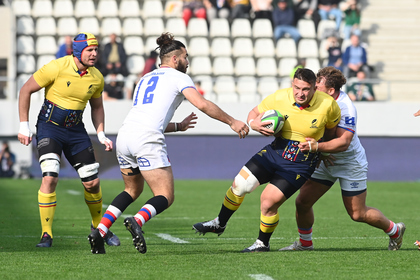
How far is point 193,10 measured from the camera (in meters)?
21.1

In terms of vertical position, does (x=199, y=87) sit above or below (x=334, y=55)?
below

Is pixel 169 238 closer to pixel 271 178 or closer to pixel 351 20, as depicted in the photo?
pixel 271 178

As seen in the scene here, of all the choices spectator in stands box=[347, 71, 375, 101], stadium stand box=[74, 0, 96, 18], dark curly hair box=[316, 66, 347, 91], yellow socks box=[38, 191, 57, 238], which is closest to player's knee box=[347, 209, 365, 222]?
dark curly hair box=[316, 66, 347, 91]

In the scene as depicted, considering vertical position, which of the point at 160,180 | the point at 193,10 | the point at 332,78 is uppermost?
the point at 193,10

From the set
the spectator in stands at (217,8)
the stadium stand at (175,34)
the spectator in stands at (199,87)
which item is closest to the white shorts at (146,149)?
the spectator in stands at (199,87)

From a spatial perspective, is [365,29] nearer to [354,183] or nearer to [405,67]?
[405,67]

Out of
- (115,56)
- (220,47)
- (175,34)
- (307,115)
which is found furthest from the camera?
(175,34)

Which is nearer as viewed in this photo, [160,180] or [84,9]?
[160,180]

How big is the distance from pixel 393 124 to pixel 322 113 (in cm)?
1269

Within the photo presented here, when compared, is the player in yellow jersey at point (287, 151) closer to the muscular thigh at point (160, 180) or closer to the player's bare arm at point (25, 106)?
the muscular thigh at point (160, 180)

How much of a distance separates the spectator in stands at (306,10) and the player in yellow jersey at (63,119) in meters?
15.0

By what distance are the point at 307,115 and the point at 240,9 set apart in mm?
15269

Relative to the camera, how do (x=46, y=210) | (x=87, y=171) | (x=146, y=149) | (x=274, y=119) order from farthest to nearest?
(x=87, y=171)
(x=46, y=210)
(x=274, y=119)
(x=146, y=149)

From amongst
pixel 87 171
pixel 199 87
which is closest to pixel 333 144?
pixel 87 171
